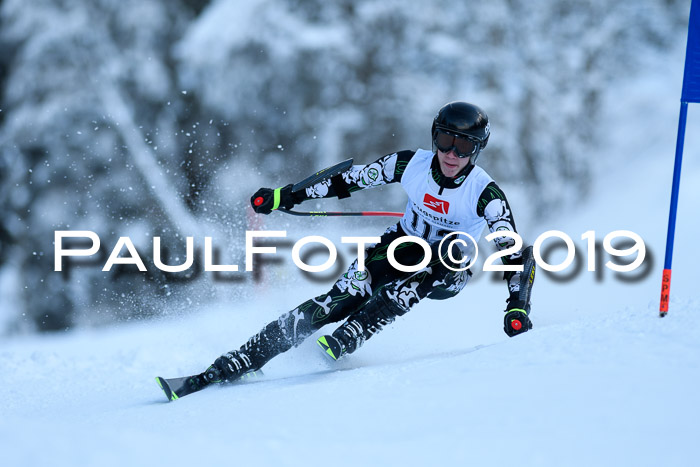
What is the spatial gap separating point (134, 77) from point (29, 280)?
15.2ft

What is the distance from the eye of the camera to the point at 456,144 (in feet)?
12.6

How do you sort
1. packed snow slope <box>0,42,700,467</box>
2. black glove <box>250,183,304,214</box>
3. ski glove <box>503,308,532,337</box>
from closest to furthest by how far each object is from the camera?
packed snow slope <box>0,42,700,467</box> < ski glove <box>503,308,532,337</box> < black glove <box>250,183,304,214</box>

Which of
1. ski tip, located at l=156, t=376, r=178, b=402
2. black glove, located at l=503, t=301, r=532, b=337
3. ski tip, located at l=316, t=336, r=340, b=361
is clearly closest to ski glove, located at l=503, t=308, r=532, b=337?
black glove, located at l=503, t=301, r=532, b=337

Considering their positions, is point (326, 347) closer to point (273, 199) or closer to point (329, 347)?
point (329, 347)

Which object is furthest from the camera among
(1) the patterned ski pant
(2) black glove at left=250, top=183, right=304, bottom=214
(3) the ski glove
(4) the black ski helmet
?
(2) black glove at left=250, top=183, right=304, bottom=214

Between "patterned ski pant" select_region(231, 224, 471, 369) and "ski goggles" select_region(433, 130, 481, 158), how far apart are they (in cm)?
A: 60

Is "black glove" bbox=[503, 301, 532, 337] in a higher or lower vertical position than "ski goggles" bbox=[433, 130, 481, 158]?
lower

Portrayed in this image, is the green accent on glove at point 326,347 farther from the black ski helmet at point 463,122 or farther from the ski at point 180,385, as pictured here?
the black ski helmet at point 463,122

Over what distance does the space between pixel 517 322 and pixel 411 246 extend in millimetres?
857

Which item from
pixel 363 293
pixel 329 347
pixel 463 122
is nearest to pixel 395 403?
pixel 329 347

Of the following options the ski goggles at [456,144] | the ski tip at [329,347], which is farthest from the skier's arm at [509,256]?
the ski tip at [329,347]

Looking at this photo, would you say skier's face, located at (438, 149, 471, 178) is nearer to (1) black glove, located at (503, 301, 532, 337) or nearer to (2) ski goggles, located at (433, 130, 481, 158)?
(2) ski goggles, located at (433, 130, 481, 158)

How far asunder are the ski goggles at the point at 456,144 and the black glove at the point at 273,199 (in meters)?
0.97

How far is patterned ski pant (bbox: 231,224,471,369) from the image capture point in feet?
13.2
